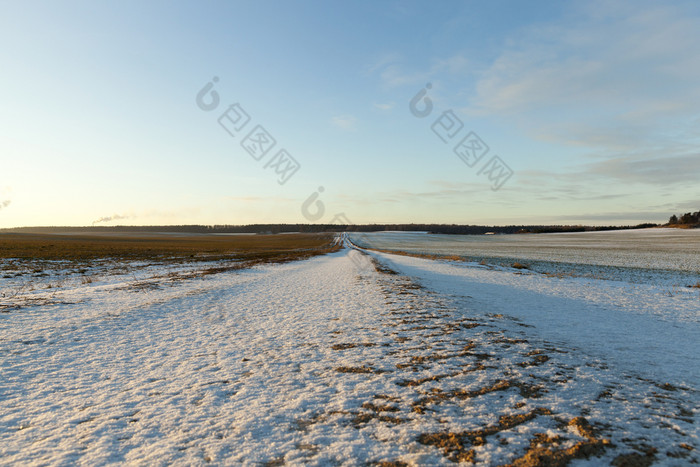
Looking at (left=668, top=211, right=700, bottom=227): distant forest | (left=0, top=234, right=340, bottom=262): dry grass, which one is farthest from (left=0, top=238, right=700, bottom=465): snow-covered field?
(left=668, top=211, right=700, bottom=227): distant forest

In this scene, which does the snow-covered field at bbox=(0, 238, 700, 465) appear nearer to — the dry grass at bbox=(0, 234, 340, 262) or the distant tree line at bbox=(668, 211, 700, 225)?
the dry grass at bbox=(0, 234, 340, 262)

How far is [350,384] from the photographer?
6172 millimetres

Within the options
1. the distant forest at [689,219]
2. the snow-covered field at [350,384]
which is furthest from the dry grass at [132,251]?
the distant forest at [689,219]

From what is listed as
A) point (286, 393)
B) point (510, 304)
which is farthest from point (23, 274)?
point (510, 304)

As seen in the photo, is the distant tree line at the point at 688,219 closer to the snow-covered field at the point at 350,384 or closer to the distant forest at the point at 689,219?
the distant forest at the point at 689,219

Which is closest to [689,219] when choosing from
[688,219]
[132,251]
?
[688,219]

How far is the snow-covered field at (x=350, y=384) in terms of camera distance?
13.9ft

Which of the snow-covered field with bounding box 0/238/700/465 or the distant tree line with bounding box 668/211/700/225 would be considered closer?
the snow-covered field with bounding box 0/238/700/465

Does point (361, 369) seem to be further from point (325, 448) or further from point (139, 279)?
point (139, 279)

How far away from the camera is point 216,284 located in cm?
1936

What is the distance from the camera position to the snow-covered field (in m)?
4.25

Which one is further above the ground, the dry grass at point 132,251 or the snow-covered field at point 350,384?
the dry grass at point 132,251

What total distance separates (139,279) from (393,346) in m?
19.1

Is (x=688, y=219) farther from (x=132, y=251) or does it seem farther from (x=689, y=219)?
(x=132, y=251)
